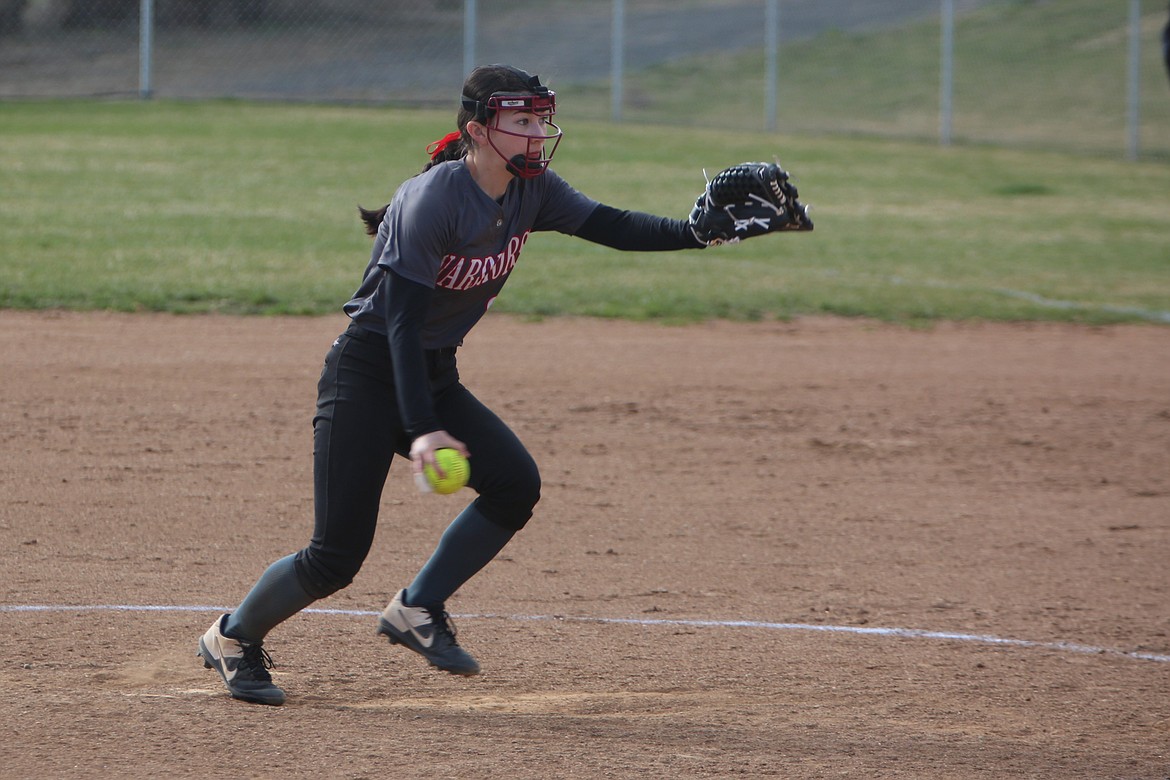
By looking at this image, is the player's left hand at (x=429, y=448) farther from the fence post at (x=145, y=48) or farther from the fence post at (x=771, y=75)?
the fence post at (x=771, y=75)

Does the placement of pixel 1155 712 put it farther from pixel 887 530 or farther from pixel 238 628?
pixel 238 628

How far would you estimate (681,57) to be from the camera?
28.5 m

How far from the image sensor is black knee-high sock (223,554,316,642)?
14.0 ft

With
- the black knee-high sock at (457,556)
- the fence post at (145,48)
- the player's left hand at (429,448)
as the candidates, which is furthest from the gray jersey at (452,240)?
the fence post at (145,48)

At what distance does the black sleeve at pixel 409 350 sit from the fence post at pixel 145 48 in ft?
64.4

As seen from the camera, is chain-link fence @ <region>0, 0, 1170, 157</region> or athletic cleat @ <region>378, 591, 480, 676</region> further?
chain-link fence @ <region>0, 0, 1170, 157</region>

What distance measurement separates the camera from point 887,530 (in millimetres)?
6773

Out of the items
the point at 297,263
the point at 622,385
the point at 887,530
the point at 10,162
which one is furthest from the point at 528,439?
the point at 10,162

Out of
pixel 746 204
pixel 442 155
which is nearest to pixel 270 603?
pixel 442 155

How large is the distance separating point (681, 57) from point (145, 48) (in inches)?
442

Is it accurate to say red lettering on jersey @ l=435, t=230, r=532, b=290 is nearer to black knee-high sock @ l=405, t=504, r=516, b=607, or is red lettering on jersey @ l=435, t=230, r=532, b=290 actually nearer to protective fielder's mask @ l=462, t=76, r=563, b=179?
protective fielder's mask @ l=462, t=76, r=563, b=179

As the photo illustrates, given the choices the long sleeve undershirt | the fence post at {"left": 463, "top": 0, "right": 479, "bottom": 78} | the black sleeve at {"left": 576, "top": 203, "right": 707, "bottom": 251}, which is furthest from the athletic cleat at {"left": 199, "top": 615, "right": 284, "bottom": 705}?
the fence post at {"left": 463, "top": 0, "right": 479, "bottom": 78}

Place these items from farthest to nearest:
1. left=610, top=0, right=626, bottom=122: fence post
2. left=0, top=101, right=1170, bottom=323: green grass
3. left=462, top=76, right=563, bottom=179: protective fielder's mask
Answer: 1. left=610, top=0, right=626, bottom=122: fence post
2. left=0, top=101, right=1170, bottom=323: green grass
3. left=462, top=76, right=563, bottom=179: protective fielder's mask

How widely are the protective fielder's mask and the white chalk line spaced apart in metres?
1.98
